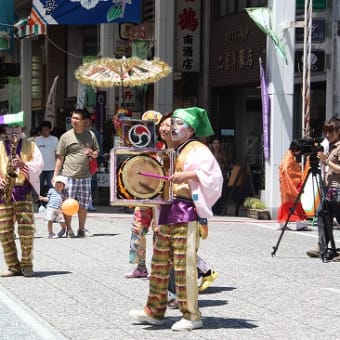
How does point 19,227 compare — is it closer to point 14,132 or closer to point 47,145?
point 14,132

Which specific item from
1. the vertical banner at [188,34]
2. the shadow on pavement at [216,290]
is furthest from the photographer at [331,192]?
the vertical banner at [188,34]

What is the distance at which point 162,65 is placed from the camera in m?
15.2

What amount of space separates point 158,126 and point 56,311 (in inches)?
77.5

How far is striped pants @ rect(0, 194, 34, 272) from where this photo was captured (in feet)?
35.9

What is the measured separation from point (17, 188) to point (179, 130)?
3.36 m

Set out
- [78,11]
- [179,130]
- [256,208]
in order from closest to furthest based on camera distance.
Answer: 1. [179,130]
2. [256,208]
3. [78,11]

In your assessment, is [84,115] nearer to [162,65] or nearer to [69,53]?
[162,65]

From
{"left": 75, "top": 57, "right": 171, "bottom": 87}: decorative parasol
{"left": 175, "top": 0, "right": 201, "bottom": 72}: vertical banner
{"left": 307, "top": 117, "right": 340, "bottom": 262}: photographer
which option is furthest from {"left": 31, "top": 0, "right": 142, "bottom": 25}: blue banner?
{"left": 307, "top": 117, "right": 340, "bottom": 262}: photographer

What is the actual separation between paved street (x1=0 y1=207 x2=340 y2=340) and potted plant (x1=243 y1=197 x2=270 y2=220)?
15.1 ft

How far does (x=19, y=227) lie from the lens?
11000mm

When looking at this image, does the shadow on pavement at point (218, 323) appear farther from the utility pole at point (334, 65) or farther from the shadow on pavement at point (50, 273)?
the utility pole at point (334, 65)

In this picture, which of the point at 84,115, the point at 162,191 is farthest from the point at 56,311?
the point at 84,115

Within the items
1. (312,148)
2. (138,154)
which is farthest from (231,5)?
(138,154)

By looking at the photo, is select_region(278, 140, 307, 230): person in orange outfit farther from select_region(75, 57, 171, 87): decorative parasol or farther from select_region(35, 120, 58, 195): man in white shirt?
select_region(35, 120, 58, 195): man in white shirt
